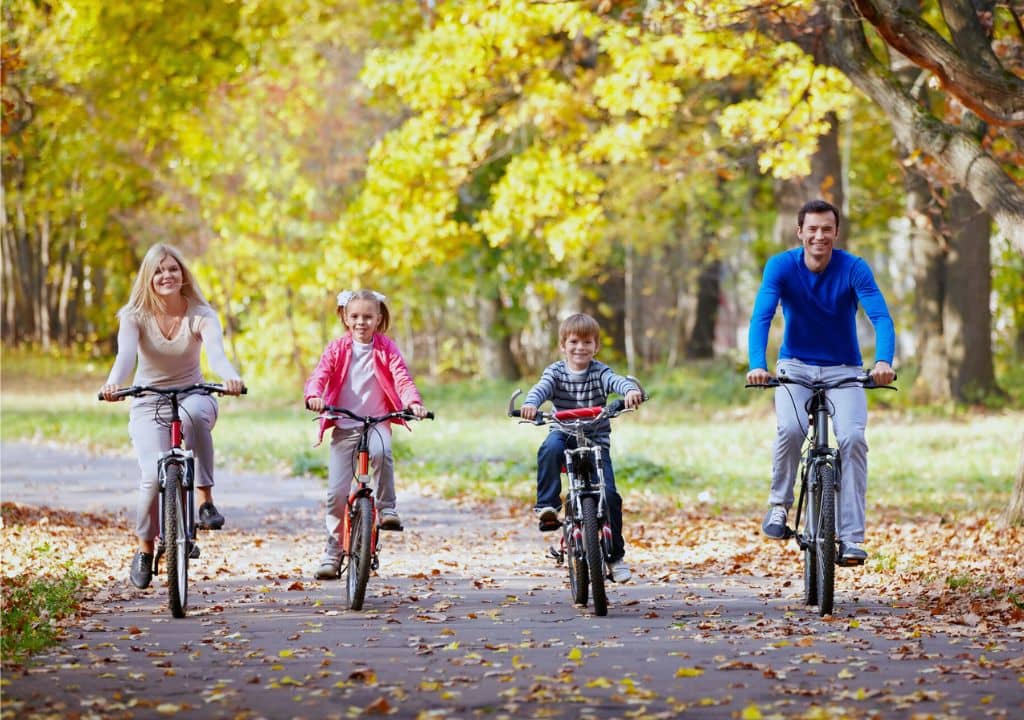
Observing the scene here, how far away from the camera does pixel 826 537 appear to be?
881cm

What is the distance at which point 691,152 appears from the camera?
21797mm

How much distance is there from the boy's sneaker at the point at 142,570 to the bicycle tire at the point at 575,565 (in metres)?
2.53

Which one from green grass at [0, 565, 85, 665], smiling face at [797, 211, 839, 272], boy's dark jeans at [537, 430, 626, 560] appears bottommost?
green grass at [0, 565, 85, 665]

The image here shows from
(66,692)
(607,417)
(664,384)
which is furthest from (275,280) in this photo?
(66,692)

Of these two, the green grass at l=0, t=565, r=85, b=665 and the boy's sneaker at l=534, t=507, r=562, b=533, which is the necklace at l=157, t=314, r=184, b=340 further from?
the boy's sneaker at l=534, t=507, r=562, b=533

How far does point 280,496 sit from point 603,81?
7963mm

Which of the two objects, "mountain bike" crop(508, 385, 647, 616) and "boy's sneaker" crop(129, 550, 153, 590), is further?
"boy's sneaker" crop(129, 550, 153, 590)

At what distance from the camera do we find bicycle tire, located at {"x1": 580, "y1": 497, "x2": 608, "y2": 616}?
891 centimetres

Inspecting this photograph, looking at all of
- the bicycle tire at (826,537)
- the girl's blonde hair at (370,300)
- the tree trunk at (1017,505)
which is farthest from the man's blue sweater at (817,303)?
the tree trunk at (1017,505)

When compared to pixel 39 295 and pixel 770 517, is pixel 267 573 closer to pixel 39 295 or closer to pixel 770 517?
pixel 770 517

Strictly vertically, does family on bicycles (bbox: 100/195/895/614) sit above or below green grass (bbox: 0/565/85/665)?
above

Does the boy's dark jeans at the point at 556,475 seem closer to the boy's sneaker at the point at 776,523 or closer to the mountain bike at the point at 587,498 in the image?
the mountain bike at the point at 587,498

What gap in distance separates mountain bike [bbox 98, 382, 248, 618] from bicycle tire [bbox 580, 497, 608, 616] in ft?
7.04

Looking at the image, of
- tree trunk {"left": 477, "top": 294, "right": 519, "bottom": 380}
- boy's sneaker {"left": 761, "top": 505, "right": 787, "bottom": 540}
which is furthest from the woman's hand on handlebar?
tree trunk {"left": 477, "top": 294, "right": 519, "bottom": 380}
